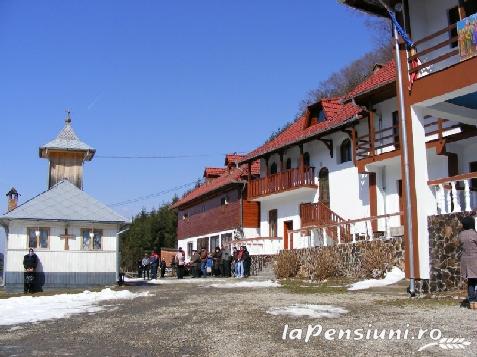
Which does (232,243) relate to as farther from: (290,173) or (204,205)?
(204,205)

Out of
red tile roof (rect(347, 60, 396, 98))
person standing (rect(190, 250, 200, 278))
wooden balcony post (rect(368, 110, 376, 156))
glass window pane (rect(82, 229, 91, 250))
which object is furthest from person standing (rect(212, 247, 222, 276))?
red tile roof (rect(347, 60, 396, 98))

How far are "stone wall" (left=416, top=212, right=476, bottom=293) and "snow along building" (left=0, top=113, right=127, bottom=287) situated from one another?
1375 centimetres

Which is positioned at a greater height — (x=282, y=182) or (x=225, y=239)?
(x=282, y=182)

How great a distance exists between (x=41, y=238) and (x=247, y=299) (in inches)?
484

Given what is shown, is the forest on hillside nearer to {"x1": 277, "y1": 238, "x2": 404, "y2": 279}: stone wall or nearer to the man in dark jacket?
the man in dark jacket

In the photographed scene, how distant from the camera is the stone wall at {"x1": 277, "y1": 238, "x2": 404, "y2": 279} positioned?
15.9 meters

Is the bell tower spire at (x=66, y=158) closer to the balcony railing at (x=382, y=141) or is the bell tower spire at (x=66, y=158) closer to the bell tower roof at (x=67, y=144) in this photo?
the bell tower roof at (x=67, y=144)

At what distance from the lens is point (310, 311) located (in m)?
9.47

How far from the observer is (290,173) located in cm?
2853

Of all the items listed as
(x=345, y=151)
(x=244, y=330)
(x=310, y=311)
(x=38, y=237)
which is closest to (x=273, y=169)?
(x=345, y=151)

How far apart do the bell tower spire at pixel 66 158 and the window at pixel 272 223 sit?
10.3 metres

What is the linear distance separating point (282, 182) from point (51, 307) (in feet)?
59.8

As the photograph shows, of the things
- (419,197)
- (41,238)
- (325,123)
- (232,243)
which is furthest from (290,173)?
(419,197)

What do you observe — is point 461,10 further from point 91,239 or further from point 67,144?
point 67,144
